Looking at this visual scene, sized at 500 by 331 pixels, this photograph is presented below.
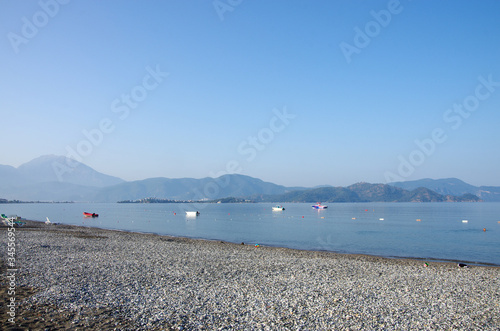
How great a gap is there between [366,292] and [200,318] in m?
7.60

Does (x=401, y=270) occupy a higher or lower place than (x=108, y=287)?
lower

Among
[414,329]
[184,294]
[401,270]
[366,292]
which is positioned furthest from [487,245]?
[184,294]

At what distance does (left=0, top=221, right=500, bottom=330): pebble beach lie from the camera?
9.86 metres

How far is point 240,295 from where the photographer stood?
12898 millimetres

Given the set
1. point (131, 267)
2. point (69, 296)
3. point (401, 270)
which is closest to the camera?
point (69, 296)

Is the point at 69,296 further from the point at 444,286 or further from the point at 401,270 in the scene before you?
the point at 401,270

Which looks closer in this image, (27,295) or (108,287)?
(27,295)

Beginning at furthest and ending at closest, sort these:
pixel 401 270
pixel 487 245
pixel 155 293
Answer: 1. pixel 487 245
2. pixel 401 270
3. pixel 155 293

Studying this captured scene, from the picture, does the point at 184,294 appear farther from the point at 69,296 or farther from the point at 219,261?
the point at 219,261

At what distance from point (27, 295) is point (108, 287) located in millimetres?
2816

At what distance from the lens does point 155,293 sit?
1283 cm

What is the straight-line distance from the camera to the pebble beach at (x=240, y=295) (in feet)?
32.3

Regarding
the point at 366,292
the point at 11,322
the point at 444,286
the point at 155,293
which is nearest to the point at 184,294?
the point at 155,293

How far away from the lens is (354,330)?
9.43 m
